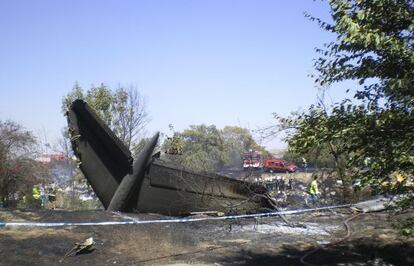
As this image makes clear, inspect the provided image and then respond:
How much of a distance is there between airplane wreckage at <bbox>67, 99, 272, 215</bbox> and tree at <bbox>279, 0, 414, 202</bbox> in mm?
7220

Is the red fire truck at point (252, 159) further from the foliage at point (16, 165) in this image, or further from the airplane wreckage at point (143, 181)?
the foliage at point (16, 165)

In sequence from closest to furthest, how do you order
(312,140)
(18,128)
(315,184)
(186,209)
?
1. (312,140)
2. (186,209)
3. (315,184)
4. (18,128)

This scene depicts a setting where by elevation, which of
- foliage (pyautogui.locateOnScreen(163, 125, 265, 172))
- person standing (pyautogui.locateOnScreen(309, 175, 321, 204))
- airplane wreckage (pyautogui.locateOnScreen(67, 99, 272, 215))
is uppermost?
foliage (pyautogui.locateOnScreen(163, 125, 265, 172))

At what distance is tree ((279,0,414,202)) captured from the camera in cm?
563

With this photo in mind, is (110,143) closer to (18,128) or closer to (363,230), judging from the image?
(363,230)

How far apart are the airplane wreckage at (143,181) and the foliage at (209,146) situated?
5.25m

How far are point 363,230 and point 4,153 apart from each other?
19.6 m

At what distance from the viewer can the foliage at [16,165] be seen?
24.0 meters

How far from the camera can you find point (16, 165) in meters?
24.3

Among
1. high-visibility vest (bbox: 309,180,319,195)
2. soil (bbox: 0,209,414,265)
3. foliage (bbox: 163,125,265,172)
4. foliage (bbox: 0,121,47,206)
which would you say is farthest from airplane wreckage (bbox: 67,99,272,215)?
foliage (bbox: 0,121,47,206)

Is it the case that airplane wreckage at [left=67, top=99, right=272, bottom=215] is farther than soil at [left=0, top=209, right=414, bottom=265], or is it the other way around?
airplane wreckage at [left=67, top=99, right=272, bottom=215]

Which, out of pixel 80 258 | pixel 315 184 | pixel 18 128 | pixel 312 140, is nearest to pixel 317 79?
pixel 312 140

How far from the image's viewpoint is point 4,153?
24.3 m

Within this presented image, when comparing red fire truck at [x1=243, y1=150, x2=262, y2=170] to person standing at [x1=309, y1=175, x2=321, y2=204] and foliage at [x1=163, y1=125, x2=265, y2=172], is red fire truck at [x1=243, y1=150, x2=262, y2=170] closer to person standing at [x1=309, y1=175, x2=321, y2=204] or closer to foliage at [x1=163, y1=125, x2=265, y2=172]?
foliage at [x1=163, y1=125, x2=265, y2=172]
